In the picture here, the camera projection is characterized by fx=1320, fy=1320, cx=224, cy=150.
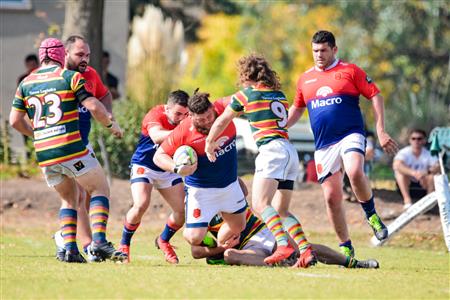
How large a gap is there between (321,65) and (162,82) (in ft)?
38.0

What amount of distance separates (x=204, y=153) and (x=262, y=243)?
1206 mm

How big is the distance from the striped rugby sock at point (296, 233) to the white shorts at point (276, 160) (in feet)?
1.42

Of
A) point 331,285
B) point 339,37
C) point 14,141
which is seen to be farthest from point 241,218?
point 339,37

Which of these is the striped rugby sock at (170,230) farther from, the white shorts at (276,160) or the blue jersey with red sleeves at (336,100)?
the blue jersey with red sleeves at (336,100)

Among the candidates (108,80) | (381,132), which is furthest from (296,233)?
(108,80)

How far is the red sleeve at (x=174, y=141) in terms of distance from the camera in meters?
12.8

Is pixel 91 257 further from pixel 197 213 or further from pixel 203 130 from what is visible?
pixel 203 130

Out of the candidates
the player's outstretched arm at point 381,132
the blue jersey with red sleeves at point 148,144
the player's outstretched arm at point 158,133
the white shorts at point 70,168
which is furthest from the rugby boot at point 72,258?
the player's outstretched arm at point 381,132

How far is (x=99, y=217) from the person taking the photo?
12766 millimetres

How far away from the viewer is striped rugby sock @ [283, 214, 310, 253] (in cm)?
1262

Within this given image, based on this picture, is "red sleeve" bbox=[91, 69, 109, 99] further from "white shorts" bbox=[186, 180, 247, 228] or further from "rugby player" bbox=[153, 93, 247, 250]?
"white shorts" bbox=[186, 180, 247, 228]

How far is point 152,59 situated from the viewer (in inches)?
997

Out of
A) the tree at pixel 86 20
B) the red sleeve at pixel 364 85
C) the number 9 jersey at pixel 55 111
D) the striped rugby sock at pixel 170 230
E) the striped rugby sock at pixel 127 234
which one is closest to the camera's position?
the number 9 jersey at pixel 55 111

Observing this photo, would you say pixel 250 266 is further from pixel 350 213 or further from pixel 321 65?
pixel 350 213
